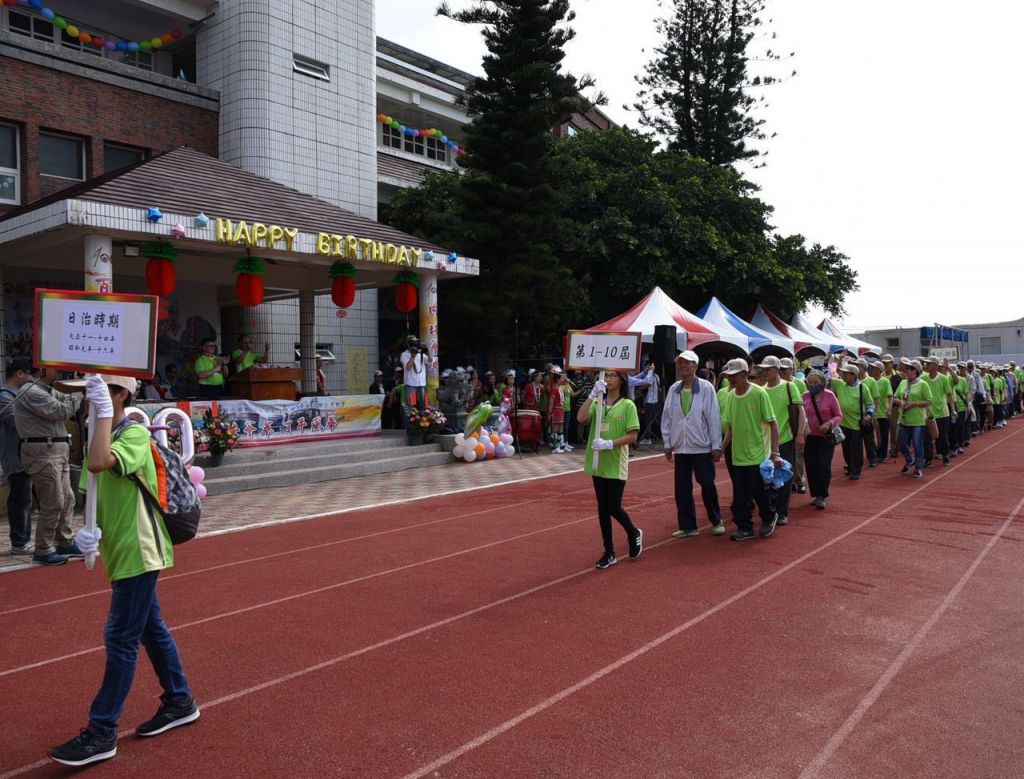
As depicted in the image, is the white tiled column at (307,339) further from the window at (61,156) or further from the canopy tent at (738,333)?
the canopy tent at (738,333)

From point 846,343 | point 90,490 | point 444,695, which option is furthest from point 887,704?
point 846,343

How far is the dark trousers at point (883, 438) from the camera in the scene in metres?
15.3

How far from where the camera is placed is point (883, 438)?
50.3 ft

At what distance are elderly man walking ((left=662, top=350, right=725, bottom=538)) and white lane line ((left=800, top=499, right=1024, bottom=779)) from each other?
243 centimetres

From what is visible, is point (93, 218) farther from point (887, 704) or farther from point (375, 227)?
point (887, 704)

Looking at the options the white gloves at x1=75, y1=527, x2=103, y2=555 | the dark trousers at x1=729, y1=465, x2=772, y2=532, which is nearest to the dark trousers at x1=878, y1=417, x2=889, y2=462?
the dark trousers at x1=729, y1=465, x2=772, y2=532

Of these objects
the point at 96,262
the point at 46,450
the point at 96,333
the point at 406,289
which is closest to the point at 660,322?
the point at 406,289

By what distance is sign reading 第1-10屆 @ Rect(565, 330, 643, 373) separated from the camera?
7953 mm

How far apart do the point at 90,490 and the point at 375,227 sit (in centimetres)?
1378

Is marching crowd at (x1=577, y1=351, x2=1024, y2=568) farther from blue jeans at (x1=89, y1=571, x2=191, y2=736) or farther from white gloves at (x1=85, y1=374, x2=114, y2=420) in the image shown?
white gloves at (x1=85, y1=374, x2=114, y2=420)

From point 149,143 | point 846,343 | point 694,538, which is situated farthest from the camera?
point 846,343

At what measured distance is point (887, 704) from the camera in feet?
14.1

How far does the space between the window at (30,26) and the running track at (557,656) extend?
15.6m

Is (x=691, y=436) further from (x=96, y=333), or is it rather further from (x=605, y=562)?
(x=96, y=333)
